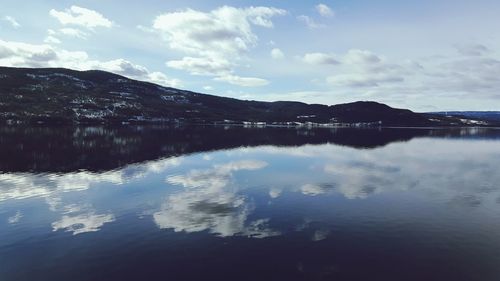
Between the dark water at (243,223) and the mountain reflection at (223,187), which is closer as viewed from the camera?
the dark water at (243,223)

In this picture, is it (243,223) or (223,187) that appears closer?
(243,223)

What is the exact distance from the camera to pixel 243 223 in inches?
1796

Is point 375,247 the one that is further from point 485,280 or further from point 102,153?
point 102,153

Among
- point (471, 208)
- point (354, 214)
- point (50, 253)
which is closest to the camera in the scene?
point (50, 253)

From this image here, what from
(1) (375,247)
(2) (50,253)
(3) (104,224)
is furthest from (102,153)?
(1) (375,247)

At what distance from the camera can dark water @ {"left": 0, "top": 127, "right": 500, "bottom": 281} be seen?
32.4m

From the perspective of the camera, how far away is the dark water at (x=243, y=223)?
3238 cm

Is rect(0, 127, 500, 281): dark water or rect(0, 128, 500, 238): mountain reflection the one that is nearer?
rect(0, 127, 500, 281): dark water

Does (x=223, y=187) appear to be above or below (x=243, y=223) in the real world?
below

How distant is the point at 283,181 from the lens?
246ft

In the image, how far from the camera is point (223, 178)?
7950 cm

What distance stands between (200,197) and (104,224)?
58.9ft

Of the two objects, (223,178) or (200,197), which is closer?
(200,197)

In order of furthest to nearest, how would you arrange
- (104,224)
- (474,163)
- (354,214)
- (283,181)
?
(474,163), (283,181), (354,214), (104,224)
